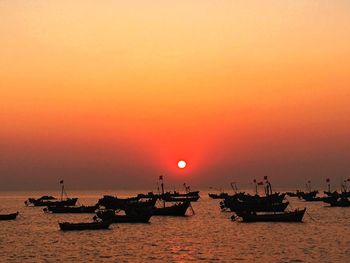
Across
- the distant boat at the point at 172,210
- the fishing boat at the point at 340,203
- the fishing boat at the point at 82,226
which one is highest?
the fishing boat at the point at 340,203

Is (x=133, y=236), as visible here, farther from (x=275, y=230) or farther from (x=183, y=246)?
(x=275, y=230)

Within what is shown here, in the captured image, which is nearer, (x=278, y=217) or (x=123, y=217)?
(x=278, y=217)

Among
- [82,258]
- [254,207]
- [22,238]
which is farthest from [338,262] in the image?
[254,207]

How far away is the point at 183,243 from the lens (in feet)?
217

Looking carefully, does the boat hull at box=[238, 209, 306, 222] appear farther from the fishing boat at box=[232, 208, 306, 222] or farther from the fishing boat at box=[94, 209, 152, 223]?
the fishing boat at box=[94, 209, 152, 223]

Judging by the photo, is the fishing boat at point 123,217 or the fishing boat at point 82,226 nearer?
the fishing boat at point 82,226

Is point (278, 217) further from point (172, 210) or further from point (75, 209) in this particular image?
point (75, 209)

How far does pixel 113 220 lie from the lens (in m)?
88.4

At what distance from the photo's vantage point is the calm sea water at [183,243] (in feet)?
177

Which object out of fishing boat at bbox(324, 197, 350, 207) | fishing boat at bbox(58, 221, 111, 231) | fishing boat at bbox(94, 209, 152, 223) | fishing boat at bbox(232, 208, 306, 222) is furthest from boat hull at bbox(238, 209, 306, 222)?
fishing boat at bbox(324, 197, 350, 207)

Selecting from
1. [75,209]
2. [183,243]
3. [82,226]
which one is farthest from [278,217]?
[75,209]

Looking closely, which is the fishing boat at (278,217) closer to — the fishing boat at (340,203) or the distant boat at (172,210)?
the distant boat at (172,210)

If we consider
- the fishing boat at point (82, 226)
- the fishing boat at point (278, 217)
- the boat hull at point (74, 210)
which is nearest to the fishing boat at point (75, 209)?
the boat hull at point (74, 210)

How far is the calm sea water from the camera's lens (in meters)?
53.9
